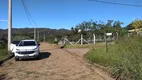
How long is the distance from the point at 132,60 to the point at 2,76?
19.7 feet

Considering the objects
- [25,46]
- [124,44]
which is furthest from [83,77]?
[25,46]

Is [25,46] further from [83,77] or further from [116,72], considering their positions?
[116,72]

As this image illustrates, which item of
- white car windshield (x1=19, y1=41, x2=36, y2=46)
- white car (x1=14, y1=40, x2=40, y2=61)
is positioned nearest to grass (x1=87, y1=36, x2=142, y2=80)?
white car (x1=14, y1=40, x2=40, y2=61)

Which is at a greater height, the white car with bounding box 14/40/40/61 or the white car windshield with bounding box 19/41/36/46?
the white car windshield with bounding box 19/41/36/46

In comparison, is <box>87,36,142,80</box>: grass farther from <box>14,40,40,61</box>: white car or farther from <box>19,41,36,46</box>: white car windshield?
<box>19,41,36,46</box>: white car windshield

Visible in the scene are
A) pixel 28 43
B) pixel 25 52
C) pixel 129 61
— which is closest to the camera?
pixel 129 61

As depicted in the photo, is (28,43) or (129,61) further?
(28,43)

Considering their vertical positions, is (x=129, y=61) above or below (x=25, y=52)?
above

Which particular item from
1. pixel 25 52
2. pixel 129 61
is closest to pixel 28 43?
pixel 25 52

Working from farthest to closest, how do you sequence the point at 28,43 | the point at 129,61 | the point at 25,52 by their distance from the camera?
the point at 28,43 → the point at 25,52 → the point at 129,61

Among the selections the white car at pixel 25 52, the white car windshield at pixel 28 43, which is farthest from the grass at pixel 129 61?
the white car windshield at pixel 28 43

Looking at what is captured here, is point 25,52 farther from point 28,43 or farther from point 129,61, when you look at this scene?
point 129,61

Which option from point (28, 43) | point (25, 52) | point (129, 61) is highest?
point (28, 43)

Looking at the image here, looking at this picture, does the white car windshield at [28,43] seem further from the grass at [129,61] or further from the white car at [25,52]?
the grass at [129,61]
